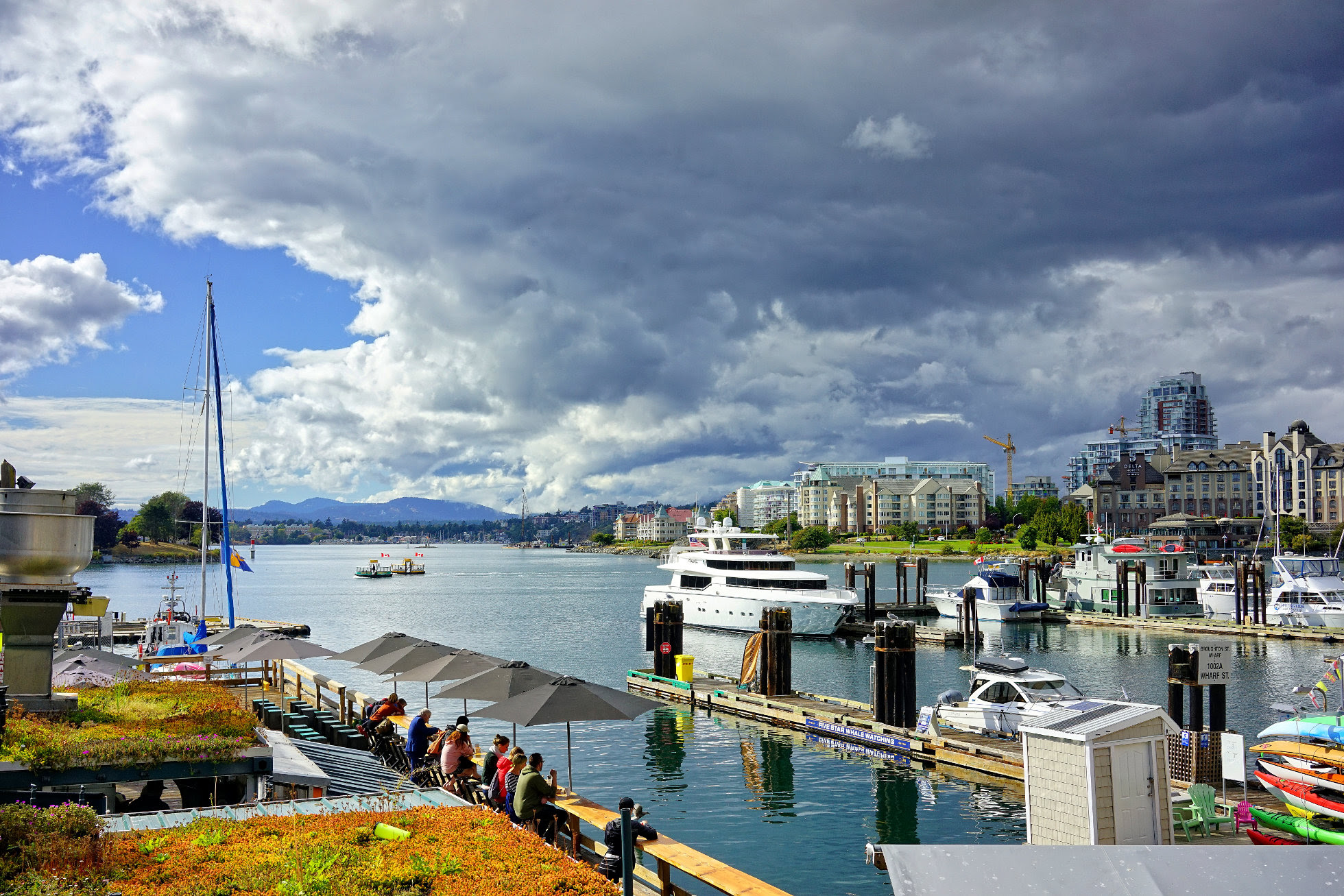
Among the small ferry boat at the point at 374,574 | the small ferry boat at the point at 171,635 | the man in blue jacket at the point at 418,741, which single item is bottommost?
the small ferry boat at the point at 374,574

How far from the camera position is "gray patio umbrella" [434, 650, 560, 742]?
1725cm

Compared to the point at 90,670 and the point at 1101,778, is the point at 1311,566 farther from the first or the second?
the point at 90,670

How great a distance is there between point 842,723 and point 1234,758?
1194 centimetres

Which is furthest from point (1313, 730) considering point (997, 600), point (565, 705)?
→ point (997, 600)

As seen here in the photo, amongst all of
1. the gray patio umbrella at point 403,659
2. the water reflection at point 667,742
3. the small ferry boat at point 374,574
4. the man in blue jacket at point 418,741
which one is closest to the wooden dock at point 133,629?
the water reflection at point 667,742

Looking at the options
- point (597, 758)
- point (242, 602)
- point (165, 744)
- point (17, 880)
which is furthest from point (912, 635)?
point (242, 602)

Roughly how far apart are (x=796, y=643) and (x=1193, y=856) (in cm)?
5630

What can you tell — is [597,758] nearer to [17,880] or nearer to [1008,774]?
[1008,774]

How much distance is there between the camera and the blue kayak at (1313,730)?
67.9 feet

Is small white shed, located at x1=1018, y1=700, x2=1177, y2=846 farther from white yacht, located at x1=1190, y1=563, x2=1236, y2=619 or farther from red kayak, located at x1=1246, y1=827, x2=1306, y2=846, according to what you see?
white yacht, located at x1=1190, y1=563, x2=1236, y2=619

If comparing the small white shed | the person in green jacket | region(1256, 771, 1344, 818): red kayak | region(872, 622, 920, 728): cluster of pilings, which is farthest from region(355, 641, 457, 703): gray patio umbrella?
region(1256, 771, 1344, 818): red kayak

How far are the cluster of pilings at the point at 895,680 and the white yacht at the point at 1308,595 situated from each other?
45594mm

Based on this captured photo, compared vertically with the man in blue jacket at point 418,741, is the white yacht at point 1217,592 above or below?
below

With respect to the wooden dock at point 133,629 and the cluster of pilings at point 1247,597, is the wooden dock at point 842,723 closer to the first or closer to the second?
the wooden dock at point 133,629
